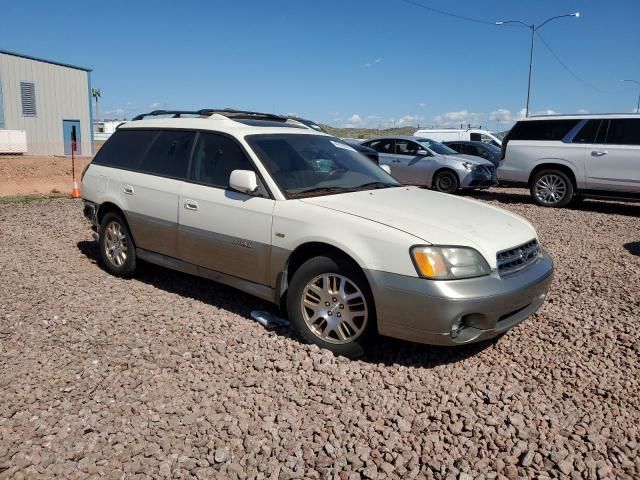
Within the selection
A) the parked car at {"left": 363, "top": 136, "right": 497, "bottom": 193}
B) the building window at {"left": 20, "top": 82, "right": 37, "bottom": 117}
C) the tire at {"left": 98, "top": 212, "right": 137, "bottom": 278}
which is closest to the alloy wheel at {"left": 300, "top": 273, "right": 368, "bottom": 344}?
the tire at {"left": 98, "top": 212, "right": 137, "bottom": 278}

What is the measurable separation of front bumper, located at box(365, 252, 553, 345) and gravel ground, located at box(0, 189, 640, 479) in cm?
33

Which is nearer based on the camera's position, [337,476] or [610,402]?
[337,476]

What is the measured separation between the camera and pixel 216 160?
15.5 feet

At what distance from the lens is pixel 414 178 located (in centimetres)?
1414

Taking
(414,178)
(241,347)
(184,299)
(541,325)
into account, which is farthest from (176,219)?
(414,178)

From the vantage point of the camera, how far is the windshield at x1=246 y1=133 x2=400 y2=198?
4.36 meters

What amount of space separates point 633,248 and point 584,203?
544 cm

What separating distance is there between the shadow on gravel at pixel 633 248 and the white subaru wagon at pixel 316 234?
3.89 m

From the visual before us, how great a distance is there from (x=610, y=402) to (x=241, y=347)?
244 centimetres

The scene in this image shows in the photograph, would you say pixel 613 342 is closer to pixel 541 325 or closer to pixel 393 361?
pixel 541 325

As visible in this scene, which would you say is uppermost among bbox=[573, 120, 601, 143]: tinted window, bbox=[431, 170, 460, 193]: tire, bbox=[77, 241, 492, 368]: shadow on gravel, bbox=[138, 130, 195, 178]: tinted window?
bbox=[573, 120, 601, 143]: tinted window

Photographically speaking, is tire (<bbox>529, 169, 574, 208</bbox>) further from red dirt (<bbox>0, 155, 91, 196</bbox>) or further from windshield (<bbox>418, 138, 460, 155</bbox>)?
red dirt (<bbox>0, 155, 91, 196</bbox>)

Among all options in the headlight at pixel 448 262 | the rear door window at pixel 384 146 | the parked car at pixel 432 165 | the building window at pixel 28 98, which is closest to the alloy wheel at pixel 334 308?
the headlight at pixel 448 262

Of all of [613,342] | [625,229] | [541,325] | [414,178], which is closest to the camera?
[613,342]
